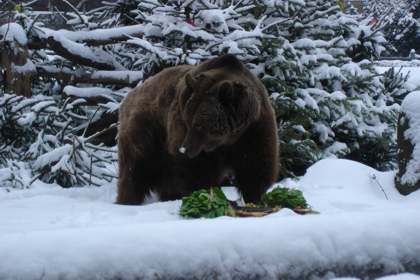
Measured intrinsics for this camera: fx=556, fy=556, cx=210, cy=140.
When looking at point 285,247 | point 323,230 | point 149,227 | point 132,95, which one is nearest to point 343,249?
point 323,230

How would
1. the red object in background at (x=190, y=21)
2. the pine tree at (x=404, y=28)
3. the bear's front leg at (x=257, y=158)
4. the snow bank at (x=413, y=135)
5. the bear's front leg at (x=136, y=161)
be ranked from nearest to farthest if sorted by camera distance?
the bear's front leg at (x=257, y=158)
the bear's front leg at (x=136, y=161)
the snow bank at (x=413, y=135)
the red object in background at (x=190, y=21)
the pine tree at (x=404, y=28)

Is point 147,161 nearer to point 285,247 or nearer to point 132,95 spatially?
point 132,95

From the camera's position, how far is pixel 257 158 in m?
4.18

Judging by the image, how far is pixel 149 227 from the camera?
1795 mm

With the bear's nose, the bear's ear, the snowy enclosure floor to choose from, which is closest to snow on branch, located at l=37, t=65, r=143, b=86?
the bear's ear

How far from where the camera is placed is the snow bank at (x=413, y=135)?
5000mm

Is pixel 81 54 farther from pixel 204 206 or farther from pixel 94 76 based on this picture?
pixel 204 206

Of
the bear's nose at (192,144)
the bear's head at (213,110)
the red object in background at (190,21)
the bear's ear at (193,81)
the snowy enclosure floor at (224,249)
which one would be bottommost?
the red object in background at (190,21)

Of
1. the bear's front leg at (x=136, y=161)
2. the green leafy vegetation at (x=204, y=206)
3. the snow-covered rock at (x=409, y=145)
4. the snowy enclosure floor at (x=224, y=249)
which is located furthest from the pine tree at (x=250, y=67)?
the snowy enclosure floor at (x=224, y=249)

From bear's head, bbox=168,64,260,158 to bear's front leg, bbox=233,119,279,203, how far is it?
135mm

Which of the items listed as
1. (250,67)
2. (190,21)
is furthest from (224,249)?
(190,21)

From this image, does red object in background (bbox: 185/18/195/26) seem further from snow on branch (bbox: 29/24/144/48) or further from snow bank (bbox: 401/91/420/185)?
snow bank (bbox: 401/91/420/185)

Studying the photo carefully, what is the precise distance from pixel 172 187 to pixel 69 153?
2084 mm

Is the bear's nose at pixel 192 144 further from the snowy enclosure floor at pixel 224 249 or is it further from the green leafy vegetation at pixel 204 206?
the snowy enclosure floor at pixel 224 249
